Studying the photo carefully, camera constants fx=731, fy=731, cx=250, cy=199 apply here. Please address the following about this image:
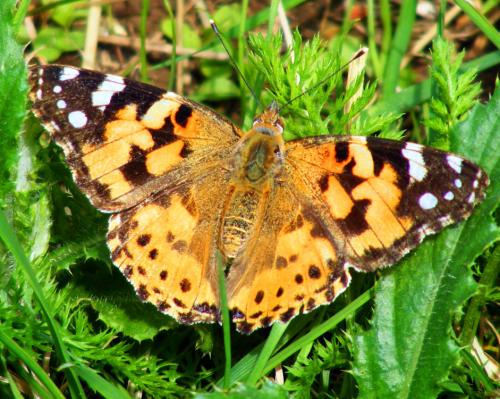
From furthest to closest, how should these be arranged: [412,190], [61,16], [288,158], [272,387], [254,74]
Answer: [61,16]
[254,74]
[288,158]
[412,190]
[272,387]

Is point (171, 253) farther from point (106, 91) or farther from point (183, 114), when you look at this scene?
point (106, 91)

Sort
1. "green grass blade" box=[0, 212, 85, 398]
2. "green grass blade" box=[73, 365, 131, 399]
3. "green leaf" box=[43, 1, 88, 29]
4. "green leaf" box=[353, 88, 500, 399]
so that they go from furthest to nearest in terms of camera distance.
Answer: "green leaf" box=[43, 1, 88, 29]
"green leaf" box=[353, 88, 500, 399]
"green grass blade" box=[73, 365, 131, 399]
"green grass blade" box=[0, 212, 85, 398]

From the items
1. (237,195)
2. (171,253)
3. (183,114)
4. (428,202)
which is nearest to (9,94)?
(183,114)

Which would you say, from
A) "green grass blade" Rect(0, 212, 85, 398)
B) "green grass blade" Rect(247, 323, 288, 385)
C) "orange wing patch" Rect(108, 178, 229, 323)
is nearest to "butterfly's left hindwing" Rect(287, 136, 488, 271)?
"green grass blade" Rect(247, 323, 288, 385)

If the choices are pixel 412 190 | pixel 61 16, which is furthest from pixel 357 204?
pixel 61 16

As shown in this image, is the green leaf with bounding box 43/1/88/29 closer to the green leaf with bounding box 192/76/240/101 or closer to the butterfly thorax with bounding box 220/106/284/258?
the green leaf with bounding box 192/76/240/101

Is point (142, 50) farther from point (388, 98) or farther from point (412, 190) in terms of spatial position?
point (412, 190)

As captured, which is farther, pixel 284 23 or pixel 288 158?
pixel 284 23
